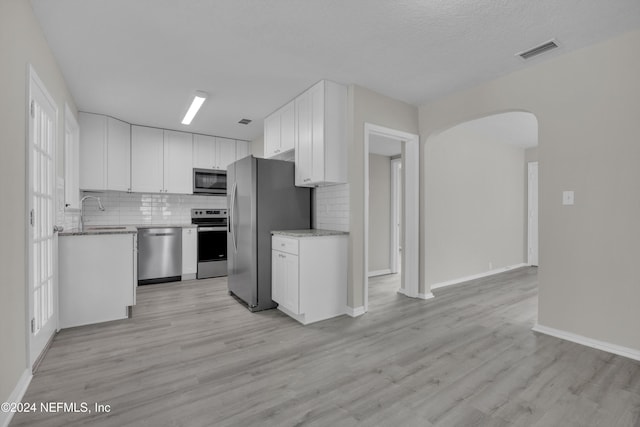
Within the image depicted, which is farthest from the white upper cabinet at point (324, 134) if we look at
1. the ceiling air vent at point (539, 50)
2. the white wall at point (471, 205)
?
the ceiling air vent at point (539, 50)

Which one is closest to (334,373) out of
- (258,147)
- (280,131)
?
(280,131)

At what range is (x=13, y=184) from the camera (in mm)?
1702

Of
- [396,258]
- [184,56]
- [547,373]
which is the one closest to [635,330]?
[547,373]

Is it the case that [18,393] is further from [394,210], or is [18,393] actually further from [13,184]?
[394,210]

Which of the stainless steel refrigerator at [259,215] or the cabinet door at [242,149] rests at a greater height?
the cabinet door at [242,149]

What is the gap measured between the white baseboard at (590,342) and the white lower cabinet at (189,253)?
15.3 feet

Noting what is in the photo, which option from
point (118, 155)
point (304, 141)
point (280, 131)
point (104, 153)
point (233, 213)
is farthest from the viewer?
point (118, 155)

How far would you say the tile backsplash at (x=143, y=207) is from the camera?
4.74 metres

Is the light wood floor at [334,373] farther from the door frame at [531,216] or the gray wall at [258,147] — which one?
the door frame at [531,216]

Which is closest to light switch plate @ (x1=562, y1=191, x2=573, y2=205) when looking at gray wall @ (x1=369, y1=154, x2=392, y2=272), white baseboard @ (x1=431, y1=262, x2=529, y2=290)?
white baseboard @ (x1=431, y1=262, x2=529, y2=290)

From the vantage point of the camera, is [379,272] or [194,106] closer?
[194,106]

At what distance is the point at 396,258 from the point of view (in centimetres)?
564

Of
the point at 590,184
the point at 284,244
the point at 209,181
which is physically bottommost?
the point at 284,244

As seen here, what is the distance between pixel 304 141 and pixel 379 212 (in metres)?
2.56
